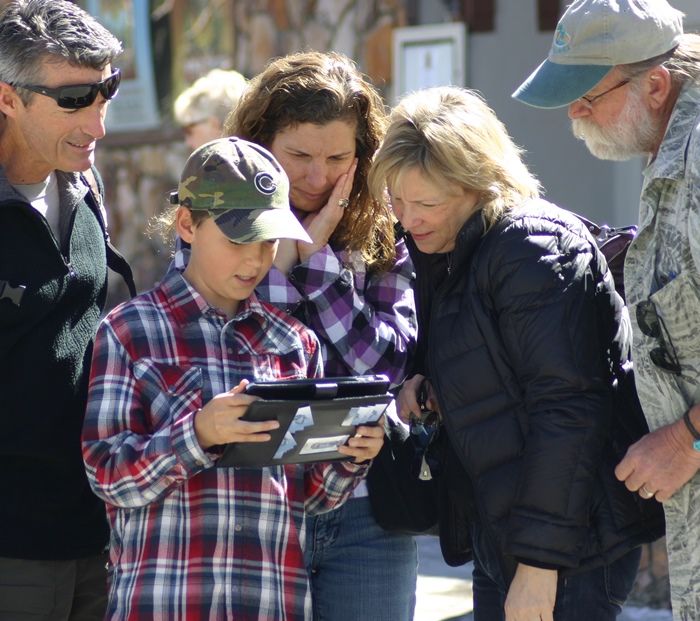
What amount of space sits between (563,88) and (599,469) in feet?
2.71

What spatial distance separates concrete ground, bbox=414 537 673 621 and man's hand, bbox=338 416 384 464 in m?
1.83

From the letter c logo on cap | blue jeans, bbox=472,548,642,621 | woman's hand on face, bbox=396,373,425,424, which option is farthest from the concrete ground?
the letter c logo on cap

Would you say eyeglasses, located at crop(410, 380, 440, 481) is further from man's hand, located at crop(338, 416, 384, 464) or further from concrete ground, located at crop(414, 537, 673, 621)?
concrete ground, located at crop(414, 537, 673, 621)

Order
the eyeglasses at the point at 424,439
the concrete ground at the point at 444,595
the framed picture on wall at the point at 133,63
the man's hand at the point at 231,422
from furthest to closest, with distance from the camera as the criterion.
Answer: the framed picture on wall at the point at 133,63 → the concrete ground at the point at 444,595 → the eyeglasses at the point at 424,439 → the man's hand at the point at 231,422

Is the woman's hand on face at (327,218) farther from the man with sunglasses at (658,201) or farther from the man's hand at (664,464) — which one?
the man's hand at (664,464)

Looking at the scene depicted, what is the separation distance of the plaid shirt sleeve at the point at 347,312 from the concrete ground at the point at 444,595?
1.58 meters

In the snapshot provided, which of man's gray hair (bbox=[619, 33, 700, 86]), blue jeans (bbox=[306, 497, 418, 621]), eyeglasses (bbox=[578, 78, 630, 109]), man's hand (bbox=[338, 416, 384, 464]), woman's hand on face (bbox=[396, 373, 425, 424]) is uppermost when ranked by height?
man's gray hair (bbox=[619, 33, 700, 86])

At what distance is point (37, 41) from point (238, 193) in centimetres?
60

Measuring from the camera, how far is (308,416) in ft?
7.97

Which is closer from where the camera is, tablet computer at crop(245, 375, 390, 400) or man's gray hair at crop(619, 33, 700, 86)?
tablet computer at crop(245, 375, 390, 400)

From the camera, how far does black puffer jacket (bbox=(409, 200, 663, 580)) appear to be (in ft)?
8.35

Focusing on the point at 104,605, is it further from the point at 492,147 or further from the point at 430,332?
the point at 492,147

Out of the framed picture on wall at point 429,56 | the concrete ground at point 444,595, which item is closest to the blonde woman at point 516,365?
the concrete ground at point 444,595

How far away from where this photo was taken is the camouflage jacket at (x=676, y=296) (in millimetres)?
2582
